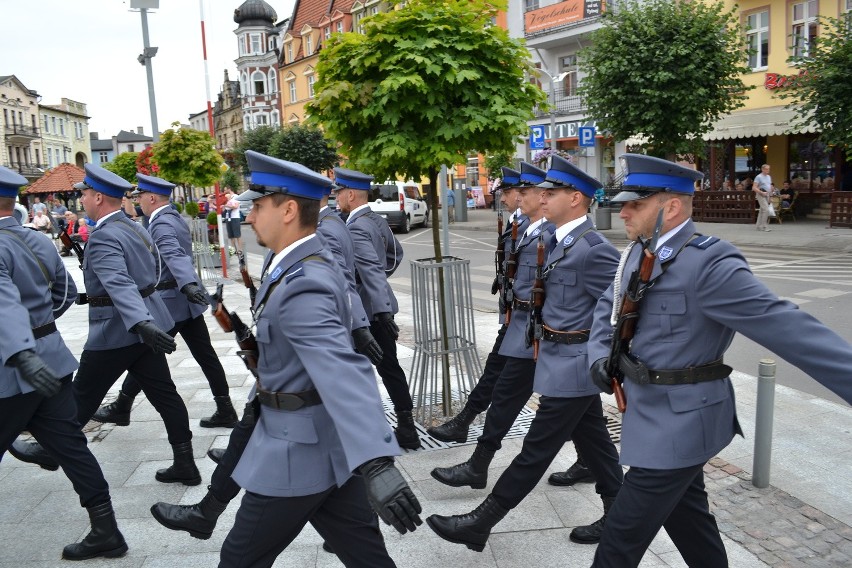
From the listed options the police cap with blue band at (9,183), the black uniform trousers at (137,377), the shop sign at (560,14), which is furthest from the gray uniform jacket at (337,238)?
the shop sign at (560,14)

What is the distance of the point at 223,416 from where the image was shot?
19.5ft

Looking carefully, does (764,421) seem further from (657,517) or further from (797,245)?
(797,245)

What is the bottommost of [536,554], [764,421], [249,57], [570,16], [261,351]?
[536,554]

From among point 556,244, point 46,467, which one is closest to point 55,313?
point 46,467

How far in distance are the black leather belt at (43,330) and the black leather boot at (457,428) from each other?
2629mm

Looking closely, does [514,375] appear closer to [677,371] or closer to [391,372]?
[391,372]

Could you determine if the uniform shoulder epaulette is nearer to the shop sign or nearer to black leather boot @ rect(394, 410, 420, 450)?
black leather boot @ rect(394, 410, 420, 450)

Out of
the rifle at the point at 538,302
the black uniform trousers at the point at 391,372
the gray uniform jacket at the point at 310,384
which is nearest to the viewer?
the gray uniform jacket at the point at 310,384

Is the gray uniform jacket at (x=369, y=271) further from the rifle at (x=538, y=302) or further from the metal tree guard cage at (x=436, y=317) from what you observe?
the rifle at (x=538, y=302)

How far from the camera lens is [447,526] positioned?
12.3 ft

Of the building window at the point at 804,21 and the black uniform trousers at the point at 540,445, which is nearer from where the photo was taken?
the black uniform trousers at the point at 540,445

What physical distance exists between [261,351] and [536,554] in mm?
1939

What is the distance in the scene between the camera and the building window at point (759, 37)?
23.4 meters

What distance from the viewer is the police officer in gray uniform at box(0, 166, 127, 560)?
348 cm
